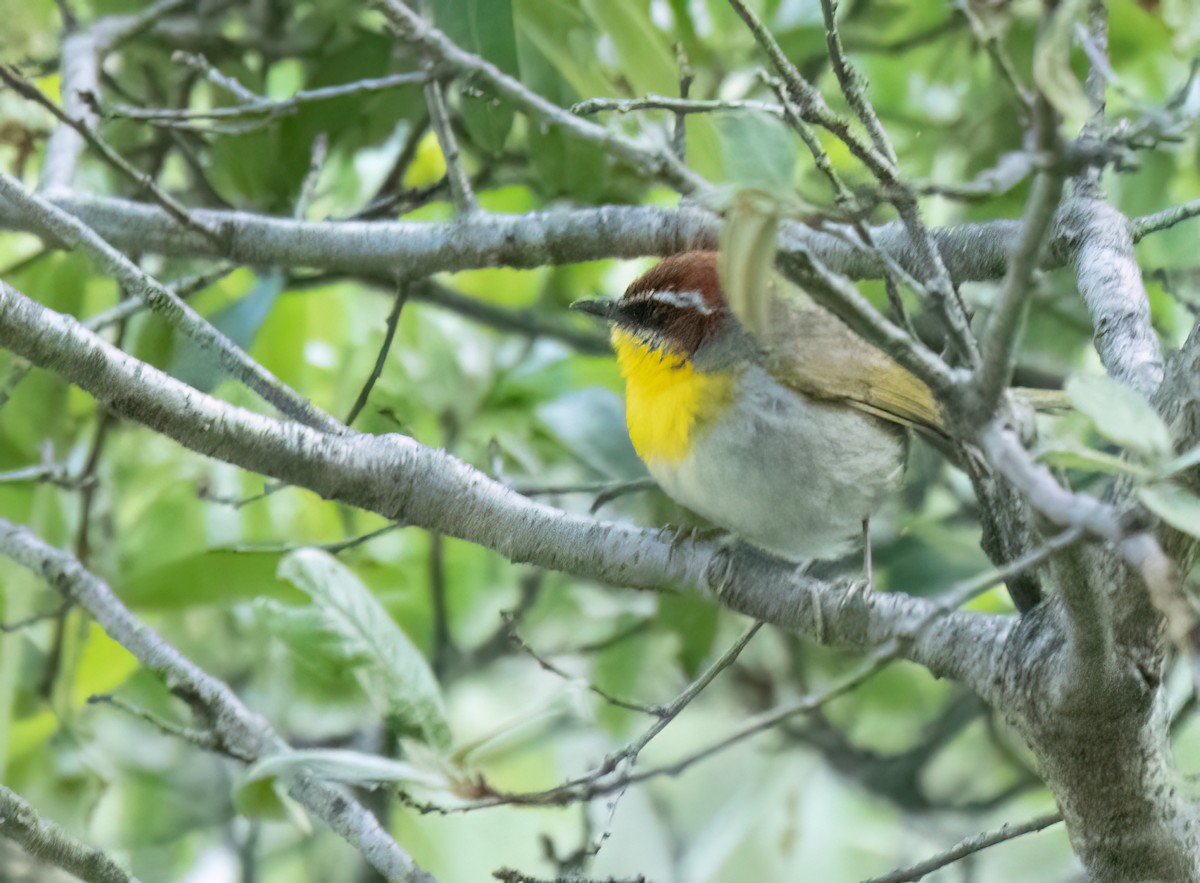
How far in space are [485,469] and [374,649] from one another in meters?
1.24

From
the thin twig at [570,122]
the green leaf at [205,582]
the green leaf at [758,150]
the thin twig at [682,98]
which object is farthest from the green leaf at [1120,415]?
the green leaf at [205,582]

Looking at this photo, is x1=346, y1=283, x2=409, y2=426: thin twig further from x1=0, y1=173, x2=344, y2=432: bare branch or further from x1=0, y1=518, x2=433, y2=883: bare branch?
x1=0, y1=518, x2=433, y2=883: bare branch

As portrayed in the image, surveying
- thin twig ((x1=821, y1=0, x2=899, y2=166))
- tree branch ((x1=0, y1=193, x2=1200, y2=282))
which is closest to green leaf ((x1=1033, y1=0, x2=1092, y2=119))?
thin twig ((x1=821, y1=0, x2=899, y2=166))

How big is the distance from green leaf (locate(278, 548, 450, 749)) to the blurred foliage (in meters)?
0.20

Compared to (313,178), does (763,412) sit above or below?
below

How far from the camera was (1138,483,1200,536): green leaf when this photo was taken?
1118mm

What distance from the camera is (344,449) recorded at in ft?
6.48

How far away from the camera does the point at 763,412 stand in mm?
2693

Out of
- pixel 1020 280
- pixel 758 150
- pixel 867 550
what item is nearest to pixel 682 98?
pixel 758 150

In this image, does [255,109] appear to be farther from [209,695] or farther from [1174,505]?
[1174,505]

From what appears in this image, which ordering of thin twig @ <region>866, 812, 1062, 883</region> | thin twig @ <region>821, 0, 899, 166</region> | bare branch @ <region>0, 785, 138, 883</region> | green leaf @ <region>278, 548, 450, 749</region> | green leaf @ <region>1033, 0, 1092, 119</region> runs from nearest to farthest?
green leaf @ <region>1033, 0, 1092, 119</region>
thin twig @ <region>821, 0, 899, 166</region>
bare branch @ <region>0, 785, 138, 883</region>
thin twig @ <region>866, 812, 1062, 883</region>
green leaf @ <region>278, 548, 450, 749</region>

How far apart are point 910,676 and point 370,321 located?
89.7 inches

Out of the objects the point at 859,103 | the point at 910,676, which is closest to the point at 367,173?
the point at 910,676

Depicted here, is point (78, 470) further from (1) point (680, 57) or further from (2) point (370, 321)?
(1) point (680, 57)
